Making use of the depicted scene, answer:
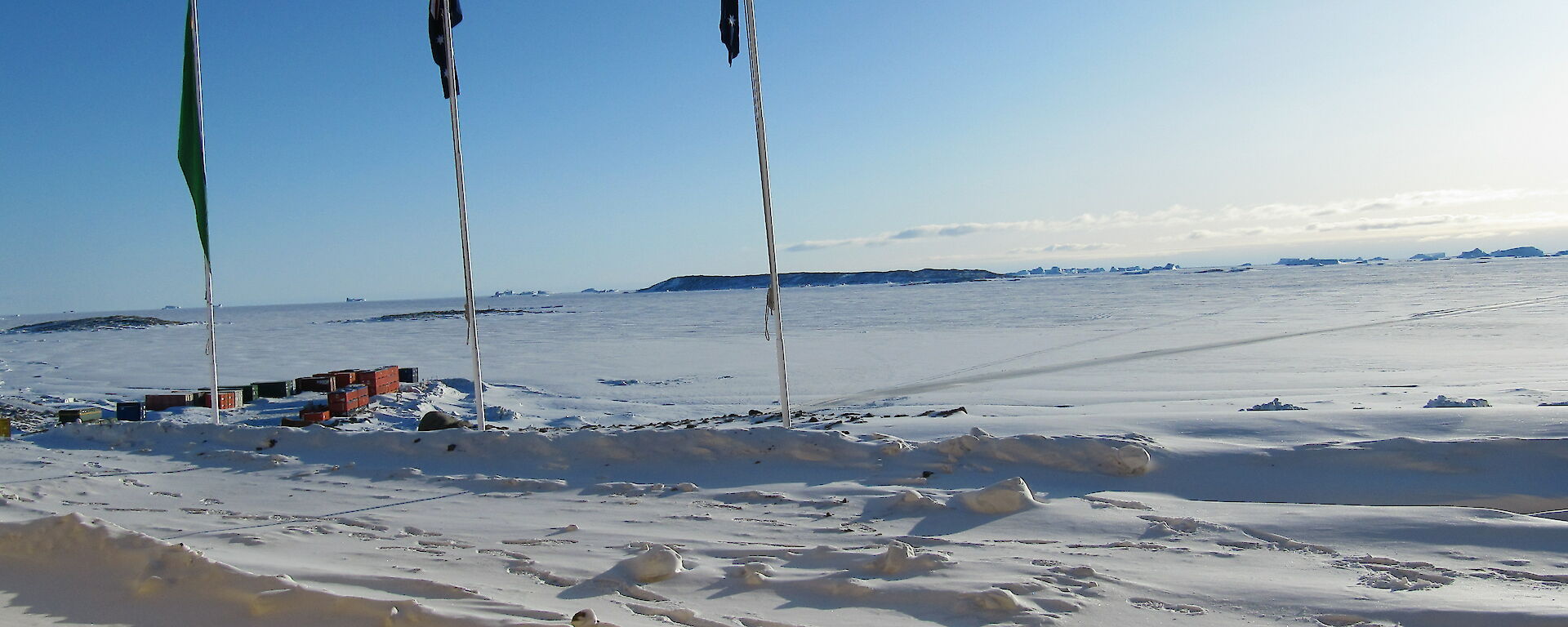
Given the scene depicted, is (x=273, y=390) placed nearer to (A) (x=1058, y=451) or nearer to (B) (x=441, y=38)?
(B) (x=441, y=38)

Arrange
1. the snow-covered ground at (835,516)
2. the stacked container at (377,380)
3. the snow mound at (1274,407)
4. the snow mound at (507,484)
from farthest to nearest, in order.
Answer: the stacked container at (377,380)
the snow mound at (1274,407)
the snow mound at (507,484)
the snow-covered ground at (835,516)

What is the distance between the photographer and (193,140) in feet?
30.3

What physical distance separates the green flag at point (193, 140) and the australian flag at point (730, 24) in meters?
5.73

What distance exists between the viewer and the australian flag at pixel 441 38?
8.66m

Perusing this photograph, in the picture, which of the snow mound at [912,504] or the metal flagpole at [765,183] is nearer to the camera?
the snow mound at [912,504]

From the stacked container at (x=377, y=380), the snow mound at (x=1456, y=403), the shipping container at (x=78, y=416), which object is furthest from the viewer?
the stacked container at (x=377, y=380)

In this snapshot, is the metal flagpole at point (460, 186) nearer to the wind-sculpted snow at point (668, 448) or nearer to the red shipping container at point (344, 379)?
the wind-sculpted snow at point (668, 448)

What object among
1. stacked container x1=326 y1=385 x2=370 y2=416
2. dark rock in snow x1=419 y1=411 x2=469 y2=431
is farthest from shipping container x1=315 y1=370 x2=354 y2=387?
dark rock in snow x1=419 y1=411 x2=469 y2=431

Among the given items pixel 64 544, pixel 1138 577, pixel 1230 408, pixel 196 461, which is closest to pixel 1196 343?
pixel 1230 408

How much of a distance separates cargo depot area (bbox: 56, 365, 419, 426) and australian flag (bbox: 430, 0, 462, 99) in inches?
168

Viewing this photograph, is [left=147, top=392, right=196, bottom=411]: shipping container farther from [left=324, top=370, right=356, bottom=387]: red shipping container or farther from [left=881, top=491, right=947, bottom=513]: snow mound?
[left=881, top=491, right=947, bottom=513]: snow mound

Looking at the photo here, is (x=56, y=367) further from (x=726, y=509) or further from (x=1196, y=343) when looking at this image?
(x=1196, y=343)

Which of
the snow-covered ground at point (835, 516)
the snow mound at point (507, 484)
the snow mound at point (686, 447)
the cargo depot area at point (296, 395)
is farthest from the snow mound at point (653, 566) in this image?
the cargo depot area at point (296, 395)

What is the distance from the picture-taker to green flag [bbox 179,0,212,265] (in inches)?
364
